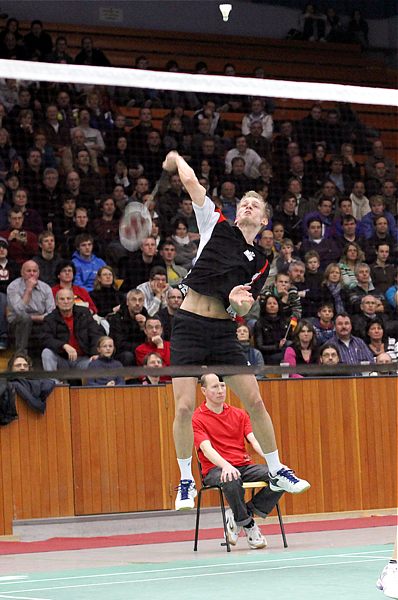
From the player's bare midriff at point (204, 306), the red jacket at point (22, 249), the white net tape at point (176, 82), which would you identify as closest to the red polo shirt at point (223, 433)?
the red jacket at point (22, 249)

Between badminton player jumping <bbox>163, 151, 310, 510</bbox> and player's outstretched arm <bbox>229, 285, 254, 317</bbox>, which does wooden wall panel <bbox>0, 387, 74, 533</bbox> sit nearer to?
badminton player jumping <bbox>163, 151, 310, 510</bbox>

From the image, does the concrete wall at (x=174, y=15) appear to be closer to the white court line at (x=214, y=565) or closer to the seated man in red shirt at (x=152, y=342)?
the seated man in red shirt at (x=152, y=342)

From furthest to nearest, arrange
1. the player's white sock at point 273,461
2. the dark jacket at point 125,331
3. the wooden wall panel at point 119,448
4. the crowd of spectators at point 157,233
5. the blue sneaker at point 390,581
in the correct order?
the wooden wall panel at point 119,448 → the dark jacket at point 125,331 → the crowd of spectators at point 157,233 → the player's white sock at point 273,461 → the blue sneaker at point 390,581

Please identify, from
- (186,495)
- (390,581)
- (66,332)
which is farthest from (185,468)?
(390,581)

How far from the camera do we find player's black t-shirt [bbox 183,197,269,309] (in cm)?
924

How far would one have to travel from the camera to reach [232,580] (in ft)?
30.5

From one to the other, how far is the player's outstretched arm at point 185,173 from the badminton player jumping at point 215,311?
80 millimetres

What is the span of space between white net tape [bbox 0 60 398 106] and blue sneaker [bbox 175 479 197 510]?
9.82 feet

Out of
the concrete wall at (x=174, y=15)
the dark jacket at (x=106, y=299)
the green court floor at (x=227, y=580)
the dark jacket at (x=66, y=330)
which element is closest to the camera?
the green court floor at (x=227, y=580)

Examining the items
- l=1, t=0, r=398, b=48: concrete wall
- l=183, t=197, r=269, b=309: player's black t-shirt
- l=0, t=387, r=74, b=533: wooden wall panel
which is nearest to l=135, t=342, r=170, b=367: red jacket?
l=0, t=387, r=74, b=533: wooden wall panel

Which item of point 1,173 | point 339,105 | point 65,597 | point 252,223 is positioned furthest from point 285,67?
point 65,597

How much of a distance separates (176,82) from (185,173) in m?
0.64

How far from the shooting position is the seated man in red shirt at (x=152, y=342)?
12.9 metres

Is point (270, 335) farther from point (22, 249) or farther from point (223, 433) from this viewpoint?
point (22, 249)
